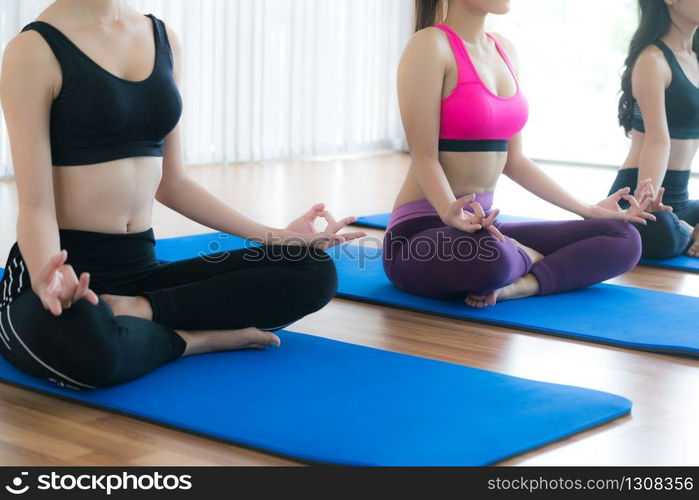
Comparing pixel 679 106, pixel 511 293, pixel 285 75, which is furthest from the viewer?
pixel 285 75

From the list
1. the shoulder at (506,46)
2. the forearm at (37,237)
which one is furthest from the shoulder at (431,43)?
the forearm at (37,237)

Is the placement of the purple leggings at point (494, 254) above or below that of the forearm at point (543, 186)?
below

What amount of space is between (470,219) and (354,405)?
2.83ft

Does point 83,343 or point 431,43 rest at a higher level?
point 431,43

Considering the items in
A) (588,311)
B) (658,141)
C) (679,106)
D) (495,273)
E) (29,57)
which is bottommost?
(588,311)

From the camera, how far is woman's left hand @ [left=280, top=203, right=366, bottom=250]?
2.01 metres

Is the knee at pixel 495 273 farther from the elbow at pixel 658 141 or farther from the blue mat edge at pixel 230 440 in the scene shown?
the elbow at pixel 658 141

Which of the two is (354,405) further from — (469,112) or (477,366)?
(469,112)

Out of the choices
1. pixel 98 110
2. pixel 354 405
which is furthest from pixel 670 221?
pixel 98 110

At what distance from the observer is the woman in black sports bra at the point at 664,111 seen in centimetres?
327

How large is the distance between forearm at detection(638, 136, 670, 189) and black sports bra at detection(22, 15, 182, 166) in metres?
1.91

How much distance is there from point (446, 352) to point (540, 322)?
1.19 ft

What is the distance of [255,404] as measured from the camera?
1714 millimetres

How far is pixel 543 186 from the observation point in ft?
9.39
